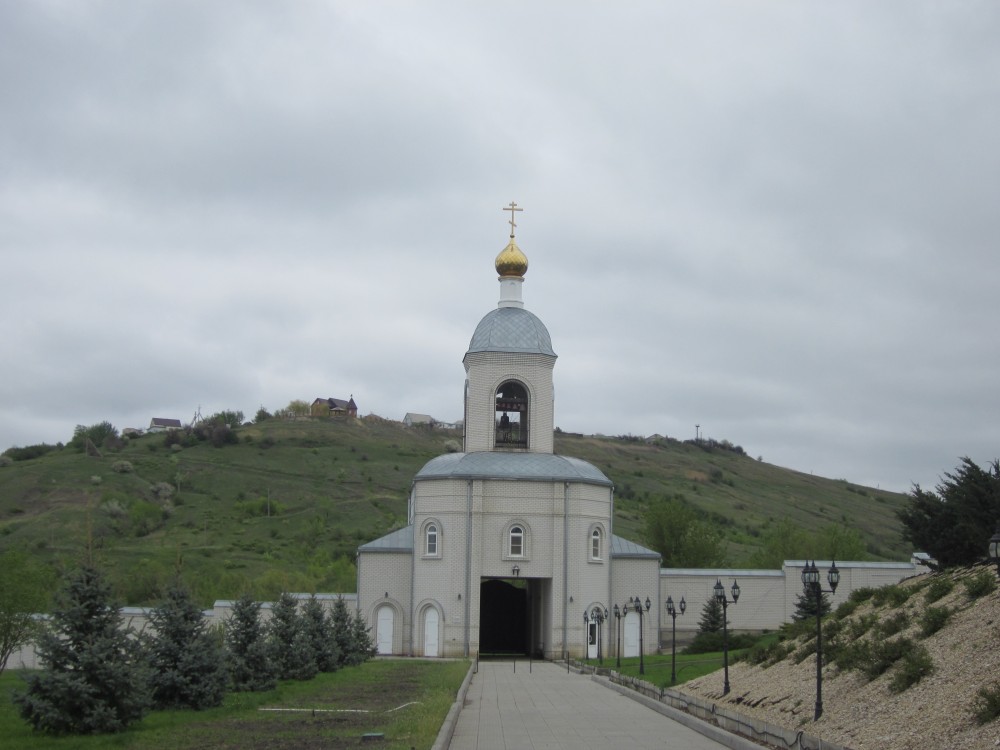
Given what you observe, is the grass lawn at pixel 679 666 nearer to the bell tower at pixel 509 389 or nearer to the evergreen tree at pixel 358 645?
the evergreen tree at pixel 358 645

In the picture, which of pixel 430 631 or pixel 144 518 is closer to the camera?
pixel 430 631

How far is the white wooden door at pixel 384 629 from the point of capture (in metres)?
43.4

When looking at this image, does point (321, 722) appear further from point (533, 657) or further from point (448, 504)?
point (533, 657)

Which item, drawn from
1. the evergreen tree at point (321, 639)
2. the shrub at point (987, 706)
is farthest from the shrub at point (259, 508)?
the shrub at point (987, 706)

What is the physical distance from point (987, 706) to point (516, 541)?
29913mm

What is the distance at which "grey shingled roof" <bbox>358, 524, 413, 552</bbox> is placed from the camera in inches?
1731

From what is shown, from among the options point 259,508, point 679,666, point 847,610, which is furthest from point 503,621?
point 259,508

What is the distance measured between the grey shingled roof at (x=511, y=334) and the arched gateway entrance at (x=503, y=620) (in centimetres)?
1011

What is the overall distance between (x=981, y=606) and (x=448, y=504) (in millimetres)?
25680

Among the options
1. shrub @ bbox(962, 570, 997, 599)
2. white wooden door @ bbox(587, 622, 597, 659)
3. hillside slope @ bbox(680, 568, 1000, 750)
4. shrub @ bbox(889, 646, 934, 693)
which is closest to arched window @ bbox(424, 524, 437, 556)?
white wooden door @ bbox(587, 622, 597, 659)

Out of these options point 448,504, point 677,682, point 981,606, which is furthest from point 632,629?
point 981,606

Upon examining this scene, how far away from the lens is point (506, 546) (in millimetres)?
43031

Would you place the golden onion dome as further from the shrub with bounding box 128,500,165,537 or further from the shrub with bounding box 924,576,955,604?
the shrub with bounding box 128,500,165,537

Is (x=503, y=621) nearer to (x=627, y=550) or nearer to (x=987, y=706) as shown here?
(x=627, y=550)
